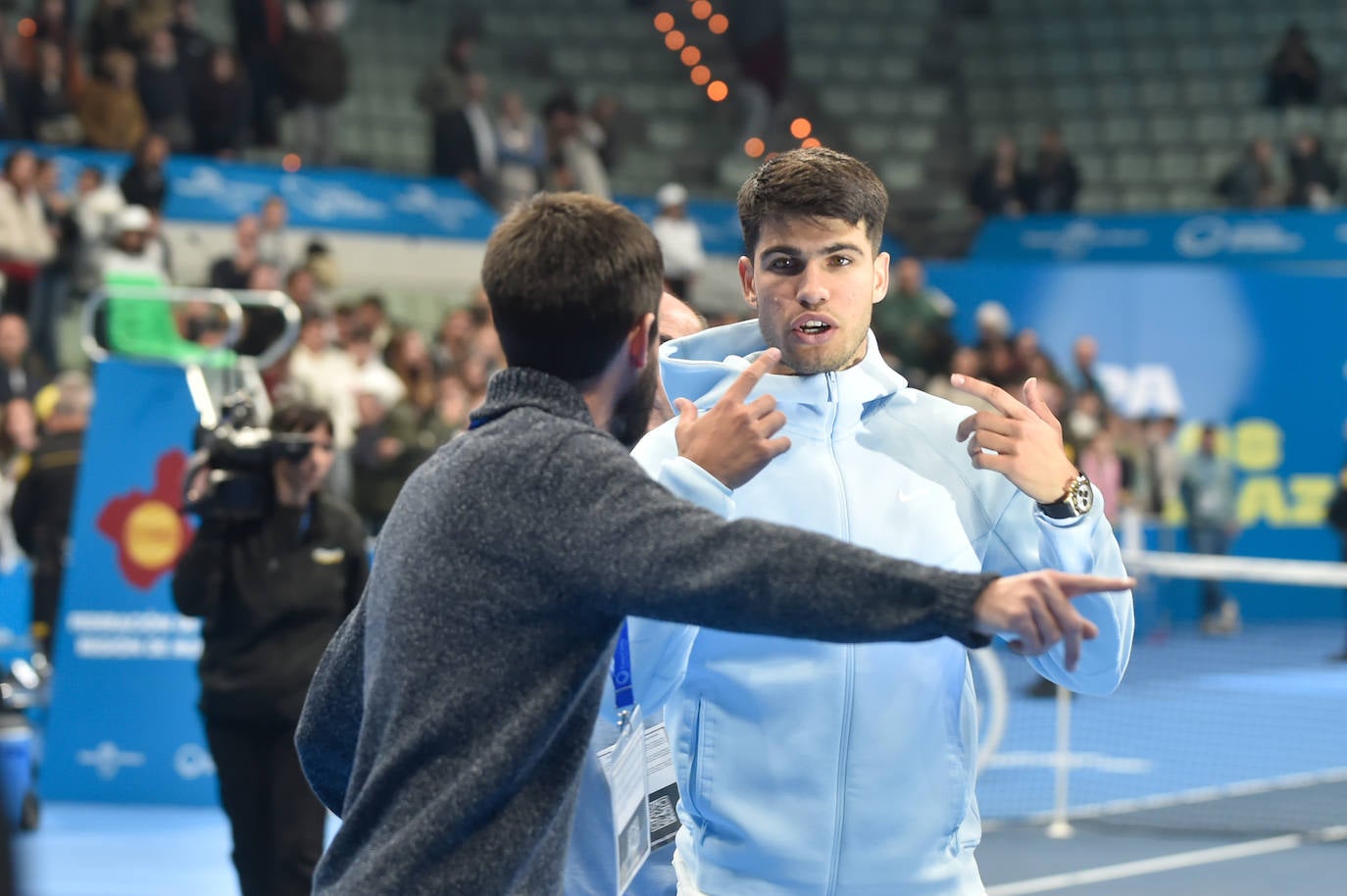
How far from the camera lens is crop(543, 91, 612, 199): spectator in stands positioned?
1836 cm

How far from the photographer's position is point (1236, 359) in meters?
18.4

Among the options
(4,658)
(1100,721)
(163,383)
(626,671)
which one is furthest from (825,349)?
(1100,721)

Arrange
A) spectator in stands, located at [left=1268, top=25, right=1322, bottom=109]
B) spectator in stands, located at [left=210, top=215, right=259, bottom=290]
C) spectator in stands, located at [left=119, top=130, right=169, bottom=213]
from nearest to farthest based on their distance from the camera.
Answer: spectator in stands, located at [left=210, top=215, right=259, bottom=290]
spectator in stands, located at [left=119, top=130, right=169, bottom=213]
spectator in stands, located at [left=1268, top=25, right=1322, bottom=109]

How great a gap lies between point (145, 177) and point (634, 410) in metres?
12.2

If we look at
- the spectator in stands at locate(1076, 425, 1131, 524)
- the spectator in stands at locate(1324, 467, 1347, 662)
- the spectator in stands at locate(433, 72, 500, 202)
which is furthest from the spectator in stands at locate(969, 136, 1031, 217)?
the spectator in stands at locate(433, 72, 500, 202)

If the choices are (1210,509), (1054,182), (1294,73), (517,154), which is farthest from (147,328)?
(1294,73)

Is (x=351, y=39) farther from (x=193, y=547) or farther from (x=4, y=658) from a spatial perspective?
(x=193, y=547)

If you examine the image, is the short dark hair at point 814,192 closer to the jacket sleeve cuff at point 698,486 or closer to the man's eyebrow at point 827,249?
the man's eyebrow at point 827,249

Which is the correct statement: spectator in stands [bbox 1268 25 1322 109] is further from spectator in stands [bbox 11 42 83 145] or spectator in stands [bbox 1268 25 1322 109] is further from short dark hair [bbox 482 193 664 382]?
short dark hair [bbox 482 193 664 382]

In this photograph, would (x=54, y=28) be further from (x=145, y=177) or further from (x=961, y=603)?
(x=961, y=603)

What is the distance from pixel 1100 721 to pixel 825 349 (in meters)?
9.96

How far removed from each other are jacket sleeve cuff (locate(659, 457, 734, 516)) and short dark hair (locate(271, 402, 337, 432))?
372cm

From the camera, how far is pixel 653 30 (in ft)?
75.9

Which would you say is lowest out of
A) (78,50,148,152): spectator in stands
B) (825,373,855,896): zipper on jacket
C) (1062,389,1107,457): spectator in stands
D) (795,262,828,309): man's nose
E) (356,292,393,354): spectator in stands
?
(1062,389,1107,457): spectator in stands
